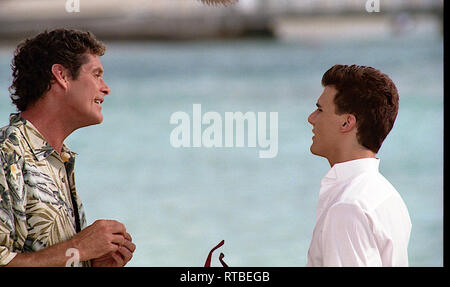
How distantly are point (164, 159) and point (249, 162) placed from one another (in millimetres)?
1476

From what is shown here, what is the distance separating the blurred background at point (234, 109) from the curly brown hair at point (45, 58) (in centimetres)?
509

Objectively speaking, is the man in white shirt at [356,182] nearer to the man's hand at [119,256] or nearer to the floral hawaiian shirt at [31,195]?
the man's hand at [119,256]

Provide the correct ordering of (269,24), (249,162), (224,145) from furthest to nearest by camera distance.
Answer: (269,24)
(224,145)
(249,162)

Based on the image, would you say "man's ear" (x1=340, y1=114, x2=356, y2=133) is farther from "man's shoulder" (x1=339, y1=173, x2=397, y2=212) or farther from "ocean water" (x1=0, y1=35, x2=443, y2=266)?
"ocean water" (x1=0, y1=35, x2=443, y2=266)

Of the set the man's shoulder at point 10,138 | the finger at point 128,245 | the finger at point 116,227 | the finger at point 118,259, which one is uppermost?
the man's shoulder at point 10,138

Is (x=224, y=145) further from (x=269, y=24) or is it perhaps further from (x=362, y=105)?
(x=362, y=105)

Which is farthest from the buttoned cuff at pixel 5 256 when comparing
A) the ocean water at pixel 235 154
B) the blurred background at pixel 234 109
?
the blurred background at pixel 234 109

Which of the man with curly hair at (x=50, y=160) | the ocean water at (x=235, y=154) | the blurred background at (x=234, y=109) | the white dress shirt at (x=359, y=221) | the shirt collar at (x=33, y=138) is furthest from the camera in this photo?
the blurred background at (x=234, y=109)

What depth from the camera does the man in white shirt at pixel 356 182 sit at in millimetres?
1591

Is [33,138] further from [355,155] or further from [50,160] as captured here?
[355,155]
